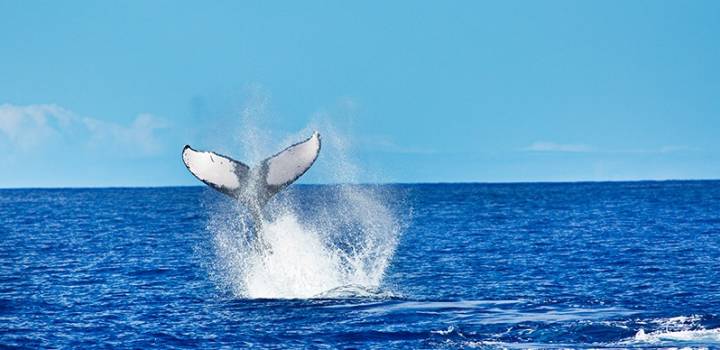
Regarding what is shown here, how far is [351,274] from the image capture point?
2734 centimetres

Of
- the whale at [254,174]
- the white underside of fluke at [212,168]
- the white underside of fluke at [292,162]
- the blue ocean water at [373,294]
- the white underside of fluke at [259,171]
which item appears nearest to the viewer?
the blue ocean water at [373,294]

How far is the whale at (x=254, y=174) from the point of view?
1953 centimetres

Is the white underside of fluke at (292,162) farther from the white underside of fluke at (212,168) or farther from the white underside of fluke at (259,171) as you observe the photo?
the white underside of fluke at (212,168)

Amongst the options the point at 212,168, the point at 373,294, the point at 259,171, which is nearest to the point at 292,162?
the point at 259,171

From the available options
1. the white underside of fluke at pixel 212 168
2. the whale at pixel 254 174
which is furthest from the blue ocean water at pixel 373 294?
the white underside of fluke at pixel 212 168

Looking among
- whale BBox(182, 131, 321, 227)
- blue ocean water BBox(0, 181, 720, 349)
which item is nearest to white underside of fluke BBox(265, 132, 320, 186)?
whale BBox(182, 131, 321, 227)

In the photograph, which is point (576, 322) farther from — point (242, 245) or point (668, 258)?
point (242, 245)

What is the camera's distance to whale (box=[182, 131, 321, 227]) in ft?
64.1

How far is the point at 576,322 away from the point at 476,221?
1578 inches

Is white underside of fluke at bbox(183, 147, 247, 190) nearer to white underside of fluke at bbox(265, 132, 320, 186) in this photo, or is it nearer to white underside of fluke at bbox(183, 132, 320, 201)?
white underside of fluke at bbox(183, 132, 320, 201)

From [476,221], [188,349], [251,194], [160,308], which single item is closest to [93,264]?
[160,308]

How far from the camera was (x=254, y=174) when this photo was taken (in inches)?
792

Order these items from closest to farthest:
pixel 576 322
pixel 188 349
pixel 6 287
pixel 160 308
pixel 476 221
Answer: pixel 188 349
pixel 576 322
pixel 160 308
pixel 6 287
pixel 476 221

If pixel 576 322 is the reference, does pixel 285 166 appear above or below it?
above
